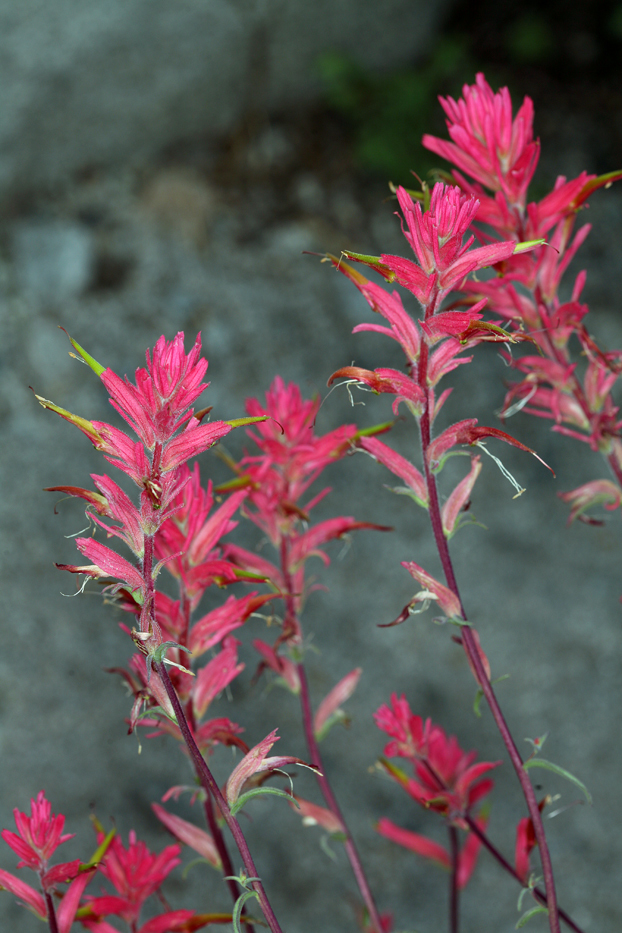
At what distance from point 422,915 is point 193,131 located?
1774 millimetres

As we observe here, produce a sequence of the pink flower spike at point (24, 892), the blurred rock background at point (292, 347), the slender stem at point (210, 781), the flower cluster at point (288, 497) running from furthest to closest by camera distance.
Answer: the blurred rock background at point (292, 347)
the flower cluster at point (288, 497)
the pink flower spike at point (24, 892)
the slender stem at point (210, 781)

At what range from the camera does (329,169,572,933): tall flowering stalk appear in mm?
523

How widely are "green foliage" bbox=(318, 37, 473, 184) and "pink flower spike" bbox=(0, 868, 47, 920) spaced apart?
5.31 feet

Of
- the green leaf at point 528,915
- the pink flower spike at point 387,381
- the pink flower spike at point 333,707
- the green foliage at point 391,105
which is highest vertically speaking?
the green foliage at point 391,105

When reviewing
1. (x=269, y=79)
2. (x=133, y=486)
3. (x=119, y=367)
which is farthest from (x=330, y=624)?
(x=269, y=79)

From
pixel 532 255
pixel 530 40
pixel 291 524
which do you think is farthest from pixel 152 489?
pixel 530 40

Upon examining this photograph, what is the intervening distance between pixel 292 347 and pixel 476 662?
3.91 feet

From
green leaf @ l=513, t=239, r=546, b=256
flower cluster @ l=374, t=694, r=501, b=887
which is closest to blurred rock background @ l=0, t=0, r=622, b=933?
flower cluster @ l=374, t=694, r=501, b=887

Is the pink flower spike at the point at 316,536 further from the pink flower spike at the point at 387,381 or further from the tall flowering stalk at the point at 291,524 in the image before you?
the pink flower spike at the point at 387,381

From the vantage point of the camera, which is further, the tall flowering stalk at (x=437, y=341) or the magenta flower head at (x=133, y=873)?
the magenta flower head at (x=133, y=873)

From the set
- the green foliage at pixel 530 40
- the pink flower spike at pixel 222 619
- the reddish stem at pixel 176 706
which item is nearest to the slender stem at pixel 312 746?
the pink flower spike at pixel 222 619

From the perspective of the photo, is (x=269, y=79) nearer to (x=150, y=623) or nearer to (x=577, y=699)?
(x=577, y=699)

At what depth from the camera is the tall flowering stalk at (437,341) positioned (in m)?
0.52

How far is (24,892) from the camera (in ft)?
1.97
